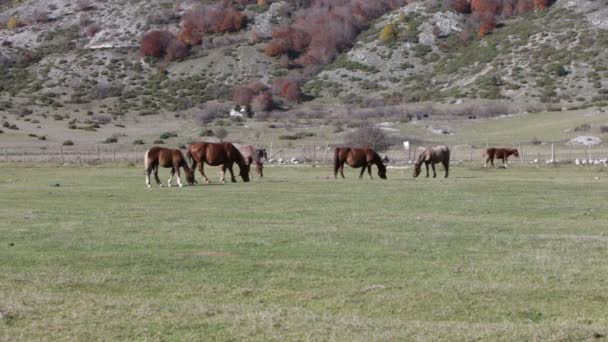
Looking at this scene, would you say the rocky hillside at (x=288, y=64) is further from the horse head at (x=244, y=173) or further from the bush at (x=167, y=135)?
the horse head at (x=244, y=173)

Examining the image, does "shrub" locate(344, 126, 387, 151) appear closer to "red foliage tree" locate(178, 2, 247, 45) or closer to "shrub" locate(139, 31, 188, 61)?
"shrub" locate(139, 31, 188, 61)

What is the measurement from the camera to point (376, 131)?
252 ft

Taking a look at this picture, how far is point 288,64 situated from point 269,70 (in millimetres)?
3613

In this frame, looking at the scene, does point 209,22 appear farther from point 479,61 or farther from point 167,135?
point 167,135

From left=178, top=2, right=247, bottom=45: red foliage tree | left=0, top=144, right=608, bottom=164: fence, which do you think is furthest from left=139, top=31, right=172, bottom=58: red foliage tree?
left=0, top=144, right=608, bottom=164: fence

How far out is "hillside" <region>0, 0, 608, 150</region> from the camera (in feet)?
325

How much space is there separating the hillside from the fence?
7284 mm

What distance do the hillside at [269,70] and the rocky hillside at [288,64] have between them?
0.25 m

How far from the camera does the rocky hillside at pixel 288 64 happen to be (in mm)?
107375

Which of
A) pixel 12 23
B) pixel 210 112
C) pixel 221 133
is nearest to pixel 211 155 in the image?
pixel 221 133

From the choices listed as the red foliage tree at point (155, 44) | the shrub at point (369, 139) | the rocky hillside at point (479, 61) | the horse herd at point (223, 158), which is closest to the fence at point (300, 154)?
the shrub at point (369, 139)

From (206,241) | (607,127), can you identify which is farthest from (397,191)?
(607,127)

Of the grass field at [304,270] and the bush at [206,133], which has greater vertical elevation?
the bush at [206,133]

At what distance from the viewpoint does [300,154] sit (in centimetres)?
7175
